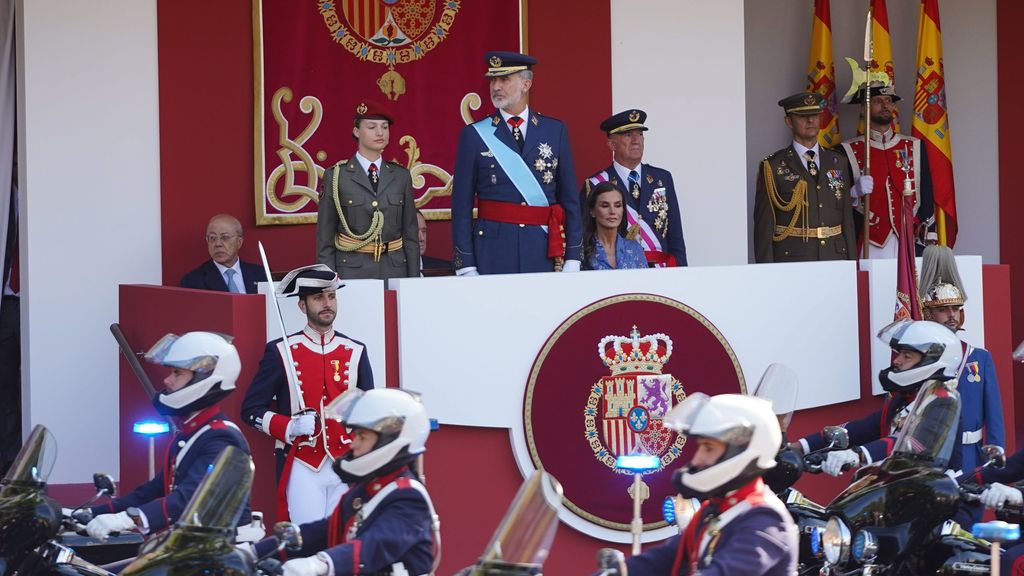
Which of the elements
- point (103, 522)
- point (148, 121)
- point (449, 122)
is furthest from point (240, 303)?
point (449, 122)

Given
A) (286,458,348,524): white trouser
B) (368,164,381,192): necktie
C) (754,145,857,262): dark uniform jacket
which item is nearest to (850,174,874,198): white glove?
(754,145,857,262): dark uniform jacket

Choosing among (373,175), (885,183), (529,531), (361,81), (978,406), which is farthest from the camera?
(885,183)

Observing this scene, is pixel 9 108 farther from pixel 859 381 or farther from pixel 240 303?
pixel 859 381

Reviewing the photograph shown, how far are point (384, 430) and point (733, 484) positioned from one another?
1245mm

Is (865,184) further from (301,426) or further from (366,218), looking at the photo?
(301,426)

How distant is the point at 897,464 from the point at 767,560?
146cm

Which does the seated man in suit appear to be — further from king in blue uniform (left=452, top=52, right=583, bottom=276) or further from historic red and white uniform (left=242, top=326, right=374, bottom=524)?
historic red and white uniform (left=242, top=326, right=374, bottom=524)

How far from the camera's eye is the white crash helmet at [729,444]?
5.23 meters

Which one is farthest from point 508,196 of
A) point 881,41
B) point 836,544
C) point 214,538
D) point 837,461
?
point 881,41

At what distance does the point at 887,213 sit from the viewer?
39.7 ft

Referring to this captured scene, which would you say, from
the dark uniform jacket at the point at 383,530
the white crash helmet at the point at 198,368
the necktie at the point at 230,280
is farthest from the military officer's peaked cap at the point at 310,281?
the necktie at the point at 230,280

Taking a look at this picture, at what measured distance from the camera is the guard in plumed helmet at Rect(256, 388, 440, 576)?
18.0 feet

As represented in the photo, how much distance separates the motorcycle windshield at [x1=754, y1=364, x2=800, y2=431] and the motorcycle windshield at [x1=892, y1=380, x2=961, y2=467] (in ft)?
2.17

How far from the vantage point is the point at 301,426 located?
729 cm
